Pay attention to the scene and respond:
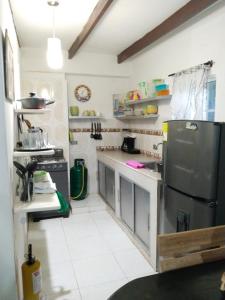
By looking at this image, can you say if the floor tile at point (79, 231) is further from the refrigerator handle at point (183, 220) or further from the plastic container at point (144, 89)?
the plastic container at point (144, 89)

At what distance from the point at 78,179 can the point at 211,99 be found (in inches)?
103

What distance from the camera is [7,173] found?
57.8 inches

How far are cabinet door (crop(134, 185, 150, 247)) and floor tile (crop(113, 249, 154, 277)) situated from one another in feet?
0.54

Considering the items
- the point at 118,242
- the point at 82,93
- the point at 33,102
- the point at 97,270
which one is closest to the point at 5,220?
the point at 33,102

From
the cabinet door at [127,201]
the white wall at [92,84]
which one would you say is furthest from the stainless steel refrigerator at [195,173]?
the white wall at [92,84]

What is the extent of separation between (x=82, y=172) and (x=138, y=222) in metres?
1.78

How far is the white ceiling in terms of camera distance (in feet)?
8.06

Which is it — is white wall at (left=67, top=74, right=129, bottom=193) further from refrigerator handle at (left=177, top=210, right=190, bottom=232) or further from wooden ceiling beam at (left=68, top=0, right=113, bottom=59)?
refrigerator handle at (left=177, top=210, right=190, bottom=232)

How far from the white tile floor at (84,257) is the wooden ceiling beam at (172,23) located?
2.51 metres

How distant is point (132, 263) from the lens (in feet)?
8.19

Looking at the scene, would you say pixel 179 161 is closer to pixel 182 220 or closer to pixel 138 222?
pixel 182 220

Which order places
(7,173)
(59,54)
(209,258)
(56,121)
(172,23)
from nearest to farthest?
(209,258) → (7,173) → (59,54) → (172,23) → (56,121)

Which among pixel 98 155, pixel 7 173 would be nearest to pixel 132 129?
pixel 98 155

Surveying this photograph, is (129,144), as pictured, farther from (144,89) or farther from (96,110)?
(144,89)
